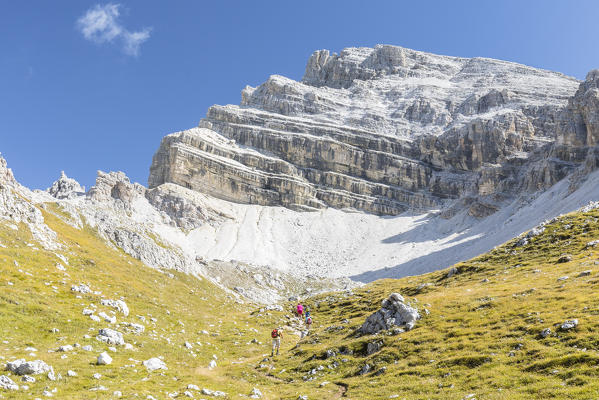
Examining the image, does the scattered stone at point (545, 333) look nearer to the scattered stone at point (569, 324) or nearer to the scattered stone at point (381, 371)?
the scattered stone at point (569, 324)

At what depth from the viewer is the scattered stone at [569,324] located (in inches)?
985

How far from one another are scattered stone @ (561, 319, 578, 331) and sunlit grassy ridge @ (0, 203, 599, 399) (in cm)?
43

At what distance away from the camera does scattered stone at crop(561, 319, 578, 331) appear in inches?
985

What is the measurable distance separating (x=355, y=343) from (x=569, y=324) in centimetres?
1570

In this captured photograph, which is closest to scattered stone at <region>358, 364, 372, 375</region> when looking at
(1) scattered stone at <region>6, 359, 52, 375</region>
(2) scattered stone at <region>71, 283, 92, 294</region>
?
(1) scattered stone at <region>6, 359, 52, 375</region>

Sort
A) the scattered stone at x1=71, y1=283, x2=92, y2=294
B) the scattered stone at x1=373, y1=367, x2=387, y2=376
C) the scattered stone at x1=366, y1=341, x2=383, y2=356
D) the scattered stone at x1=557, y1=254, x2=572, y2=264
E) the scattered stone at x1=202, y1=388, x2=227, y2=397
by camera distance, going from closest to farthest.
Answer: the scattered stone at x1=202, y1=388, x2=227, y2=397, the scattered stone at x1=373, y1=367, x2=387, y2=376, the scattered stone at x1=366, y1=341, x2=383, y2=356, the scattered stone at x1=71, y1=283, x2=92, y2=294, the scattered stone at x1=557, y1=254, x2=572, y2=264

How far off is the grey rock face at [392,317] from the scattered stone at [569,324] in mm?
12167

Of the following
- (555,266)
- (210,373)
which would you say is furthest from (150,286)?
(555,266)

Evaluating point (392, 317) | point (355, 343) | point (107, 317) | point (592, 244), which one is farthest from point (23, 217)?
point (592, 244)

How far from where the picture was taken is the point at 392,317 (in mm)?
36906

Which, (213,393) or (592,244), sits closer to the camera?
(213,393)

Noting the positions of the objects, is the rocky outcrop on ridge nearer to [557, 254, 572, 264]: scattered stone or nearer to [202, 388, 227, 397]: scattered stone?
[202, 388, 227, 397]: scattered stone

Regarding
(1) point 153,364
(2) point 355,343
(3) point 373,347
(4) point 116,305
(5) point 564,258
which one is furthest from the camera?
(5) point 564,258

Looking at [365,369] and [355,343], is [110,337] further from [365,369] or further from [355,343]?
[355,343]
